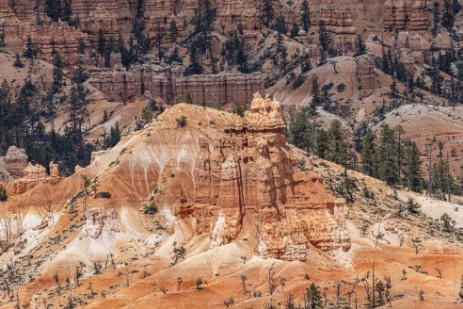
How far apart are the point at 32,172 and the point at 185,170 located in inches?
899

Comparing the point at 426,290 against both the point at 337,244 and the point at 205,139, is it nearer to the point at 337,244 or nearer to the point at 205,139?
the point at 337,244

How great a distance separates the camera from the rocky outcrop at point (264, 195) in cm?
14938

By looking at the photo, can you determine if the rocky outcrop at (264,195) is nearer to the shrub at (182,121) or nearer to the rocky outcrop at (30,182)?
the shrub at (182,121)

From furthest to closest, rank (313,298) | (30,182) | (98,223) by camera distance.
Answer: (30,182) → (98,223) → (313,298)

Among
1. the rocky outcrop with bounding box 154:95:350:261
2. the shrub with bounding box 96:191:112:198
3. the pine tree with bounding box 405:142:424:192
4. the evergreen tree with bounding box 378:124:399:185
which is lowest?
the pine tree with bounding box 405:142:424:192

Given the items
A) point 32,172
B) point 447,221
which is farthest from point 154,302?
point 32,172

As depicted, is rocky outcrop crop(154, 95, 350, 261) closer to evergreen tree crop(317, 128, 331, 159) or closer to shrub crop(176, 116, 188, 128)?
shrub crop(176, 116, 188, 128)

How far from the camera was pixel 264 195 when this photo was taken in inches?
5886

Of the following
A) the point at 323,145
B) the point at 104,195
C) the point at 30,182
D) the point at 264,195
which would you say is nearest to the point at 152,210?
the point at 104,195

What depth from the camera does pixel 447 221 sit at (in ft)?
552

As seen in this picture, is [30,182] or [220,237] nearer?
[220,237]

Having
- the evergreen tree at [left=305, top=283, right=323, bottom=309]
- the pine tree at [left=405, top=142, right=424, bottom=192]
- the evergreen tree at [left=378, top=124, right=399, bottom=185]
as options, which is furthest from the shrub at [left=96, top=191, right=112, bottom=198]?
the pine tree at [left=405, top=142, right=424, bottom=192]

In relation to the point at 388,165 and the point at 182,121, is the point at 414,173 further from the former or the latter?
the point at 182,121

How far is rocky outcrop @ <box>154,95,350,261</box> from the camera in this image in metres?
149
